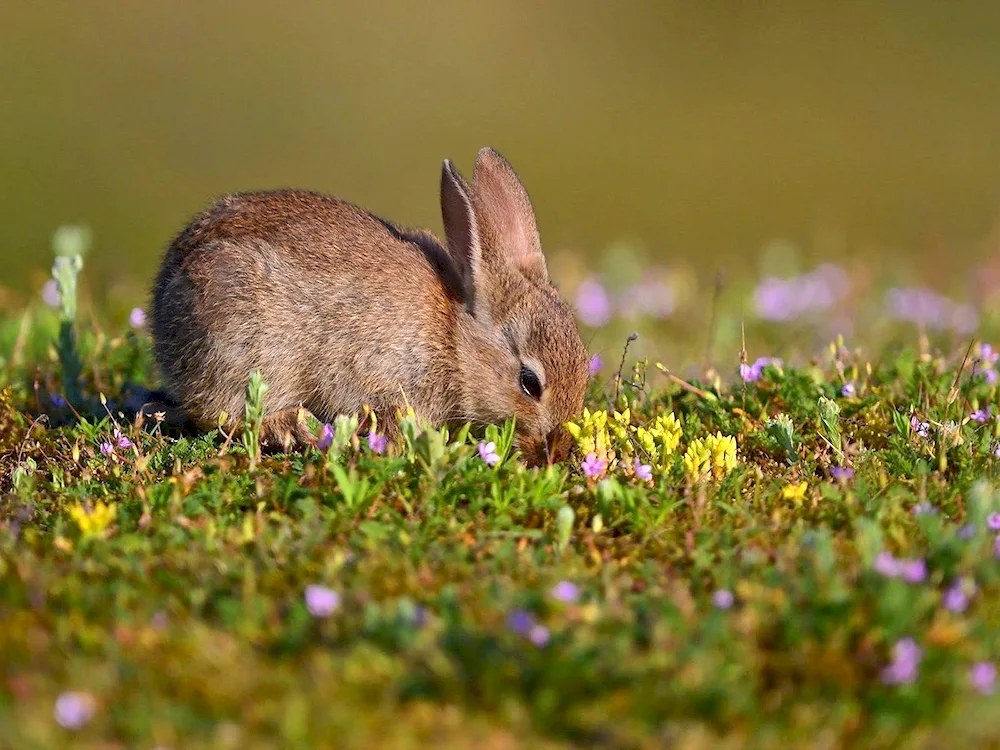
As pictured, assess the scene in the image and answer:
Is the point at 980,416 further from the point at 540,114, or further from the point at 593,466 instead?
the point at 540,114

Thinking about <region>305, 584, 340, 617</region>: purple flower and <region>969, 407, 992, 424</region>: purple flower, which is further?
<region>969, 407, 992, 424</region>: purple flower

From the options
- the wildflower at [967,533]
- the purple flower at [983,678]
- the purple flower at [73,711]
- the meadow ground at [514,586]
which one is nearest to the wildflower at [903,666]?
the meadow ground at [514,586]

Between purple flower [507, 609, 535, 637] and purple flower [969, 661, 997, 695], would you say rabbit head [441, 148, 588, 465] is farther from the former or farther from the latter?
purple flower [969, 661, 997, 695]

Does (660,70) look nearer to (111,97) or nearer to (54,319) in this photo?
(111,97)

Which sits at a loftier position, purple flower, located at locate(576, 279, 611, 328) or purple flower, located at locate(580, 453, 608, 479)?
purple flower, located at locate(576, 279, 611, 328)

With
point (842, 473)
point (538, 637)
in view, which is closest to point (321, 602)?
point (538, 637)

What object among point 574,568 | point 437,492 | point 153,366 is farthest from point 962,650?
point 153,366

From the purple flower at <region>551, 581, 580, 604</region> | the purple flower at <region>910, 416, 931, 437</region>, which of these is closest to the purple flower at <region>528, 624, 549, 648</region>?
the purple flower at <region>551, 581, 580, 604</region>
